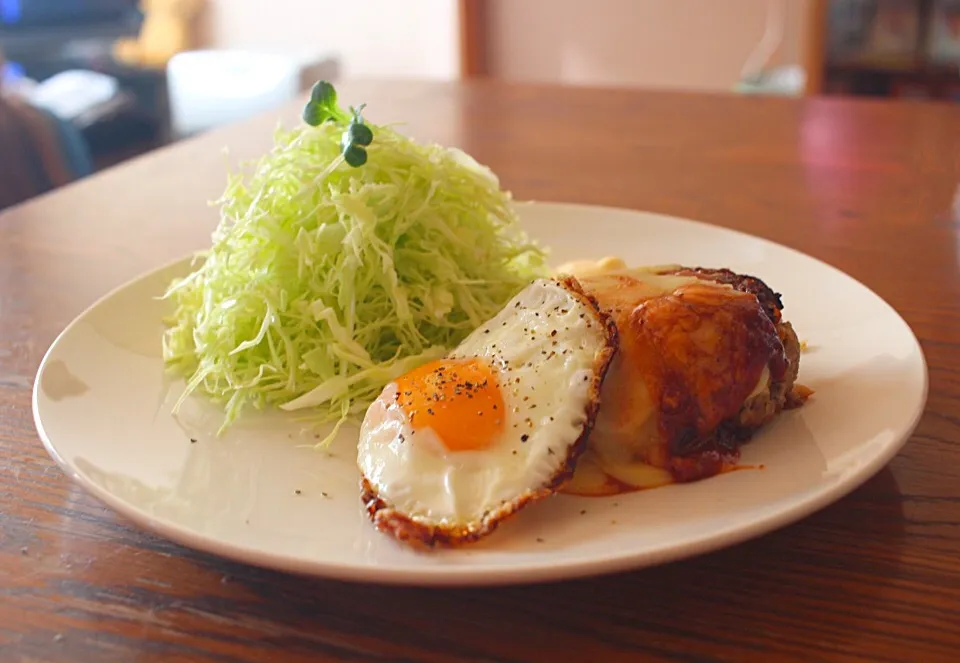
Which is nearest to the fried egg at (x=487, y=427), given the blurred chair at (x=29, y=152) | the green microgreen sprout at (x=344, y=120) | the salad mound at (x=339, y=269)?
the salad mound at (x=339, y=269)

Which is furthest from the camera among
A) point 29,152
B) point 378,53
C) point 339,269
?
point 378,53

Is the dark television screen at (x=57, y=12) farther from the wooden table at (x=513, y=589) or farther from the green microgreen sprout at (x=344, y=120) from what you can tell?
the green microgreen sprout at (x=344, y=120)

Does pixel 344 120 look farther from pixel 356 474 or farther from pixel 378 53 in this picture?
pixel 378 53

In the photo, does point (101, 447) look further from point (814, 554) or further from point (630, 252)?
point (630, 252)

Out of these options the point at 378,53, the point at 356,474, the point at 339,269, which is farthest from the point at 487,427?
the point at 378,53

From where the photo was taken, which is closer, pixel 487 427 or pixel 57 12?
pixel 487 427

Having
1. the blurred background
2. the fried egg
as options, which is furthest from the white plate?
the blurred background

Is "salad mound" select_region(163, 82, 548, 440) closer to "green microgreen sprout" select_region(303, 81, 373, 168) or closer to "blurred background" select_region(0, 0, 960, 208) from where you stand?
"green microgreen sprout" select_region(303, 81, 373, 168)

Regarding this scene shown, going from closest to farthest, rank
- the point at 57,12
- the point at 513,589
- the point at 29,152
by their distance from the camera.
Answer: the point at 513,589 → the point at 29,152 → the point at 57,12
